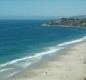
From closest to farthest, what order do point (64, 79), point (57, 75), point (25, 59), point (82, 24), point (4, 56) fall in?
point (64, 79) < point (57, 75) < point (25, 59) < point (4, 56) < point (82, 24)

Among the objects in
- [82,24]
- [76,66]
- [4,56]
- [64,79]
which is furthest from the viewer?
[82,24]

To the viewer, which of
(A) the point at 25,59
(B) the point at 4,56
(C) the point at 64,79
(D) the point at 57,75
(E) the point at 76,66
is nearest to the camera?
(C) the point at 64,79

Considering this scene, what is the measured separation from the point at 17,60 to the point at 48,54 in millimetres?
8614

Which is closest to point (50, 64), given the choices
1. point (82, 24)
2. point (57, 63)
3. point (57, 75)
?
point (57, 63)

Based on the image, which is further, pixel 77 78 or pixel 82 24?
pixel 82 24

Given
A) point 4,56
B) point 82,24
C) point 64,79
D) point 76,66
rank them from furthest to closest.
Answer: point 82,24, point 4,56, point 76,66, point 64,79

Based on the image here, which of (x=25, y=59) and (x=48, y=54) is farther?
(x=48, y=54)

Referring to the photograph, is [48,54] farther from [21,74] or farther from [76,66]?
[21,74]

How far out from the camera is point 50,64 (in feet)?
135

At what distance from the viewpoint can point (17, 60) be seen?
4416 centimetres

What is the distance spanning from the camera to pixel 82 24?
589 feet

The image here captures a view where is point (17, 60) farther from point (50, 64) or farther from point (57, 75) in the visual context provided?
point (57, 75)

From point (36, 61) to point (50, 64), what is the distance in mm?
3293

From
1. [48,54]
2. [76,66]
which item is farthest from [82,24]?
[76,66]
